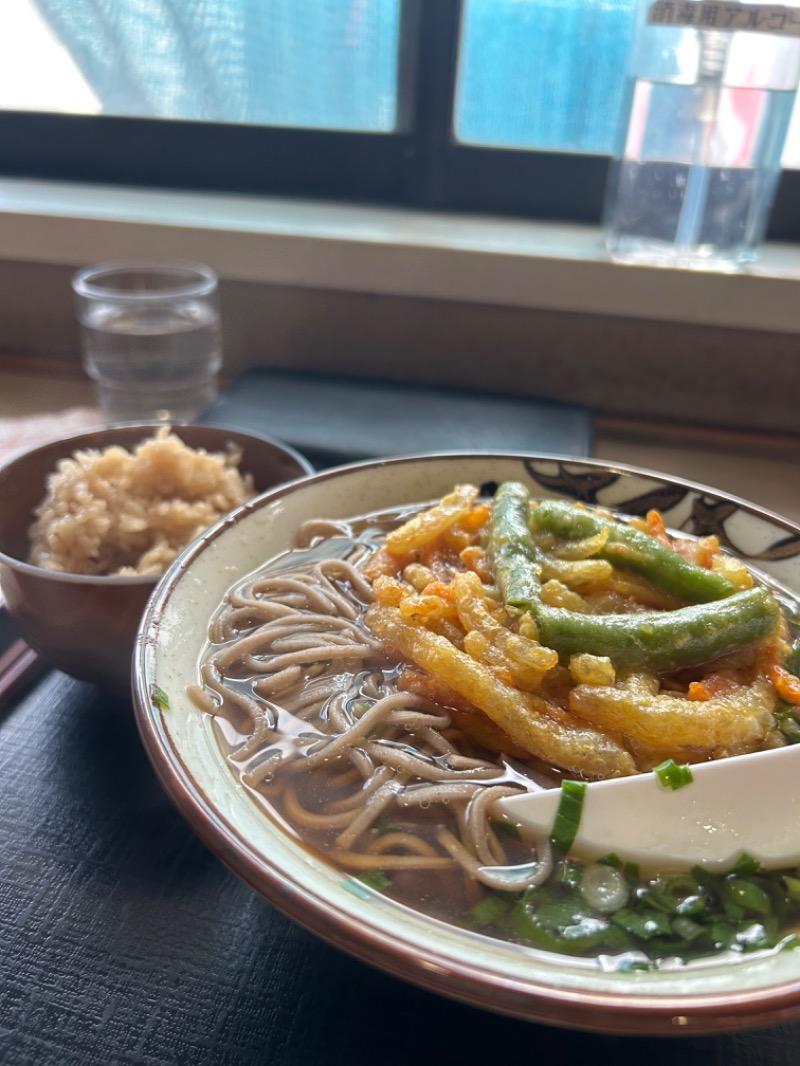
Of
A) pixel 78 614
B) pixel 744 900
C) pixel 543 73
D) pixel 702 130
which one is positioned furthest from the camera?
pixel 543 73

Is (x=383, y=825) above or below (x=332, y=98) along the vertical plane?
below

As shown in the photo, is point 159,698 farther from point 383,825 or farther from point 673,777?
point 673,777

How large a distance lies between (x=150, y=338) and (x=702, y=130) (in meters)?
1.13

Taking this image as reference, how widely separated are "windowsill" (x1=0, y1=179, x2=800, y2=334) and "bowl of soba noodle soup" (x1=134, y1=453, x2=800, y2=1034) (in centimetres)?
72

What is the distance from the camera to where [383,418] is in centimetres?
153

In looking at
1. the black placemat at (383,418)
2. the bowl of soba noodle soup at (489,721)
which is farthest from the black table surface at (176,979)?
the black placemat at (383,418)

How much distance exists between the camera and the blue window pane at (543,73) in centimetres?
174

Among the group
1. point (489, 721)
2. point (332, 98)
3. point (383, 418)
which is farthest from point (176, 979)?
point (332, 98)

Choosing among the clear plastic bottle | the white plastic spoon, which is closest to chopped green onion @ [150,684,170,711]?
the white plastic spoon

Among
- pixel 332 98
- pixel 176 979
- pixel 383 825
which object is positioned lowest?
pixel 176 979

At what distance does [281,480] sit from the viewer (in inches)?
46.4

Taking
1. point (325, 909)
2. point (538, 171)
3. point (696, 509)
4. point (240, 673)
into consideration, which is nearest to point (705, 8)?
point (538, 171)

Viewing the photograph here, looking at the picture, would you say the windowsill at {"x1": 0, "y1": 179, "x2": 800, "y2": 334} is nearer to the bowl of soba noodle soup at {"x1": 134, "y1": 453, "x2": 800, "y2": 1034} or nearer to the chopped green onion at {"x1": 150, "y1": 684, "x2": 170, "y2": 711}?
the bowl of soba noodle soup at {"x1": 134, "y1": 453, "x2": 800, "y2": 1034}

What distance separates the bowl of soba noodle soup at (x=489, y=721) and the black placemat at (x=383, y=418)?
42 centimetres
